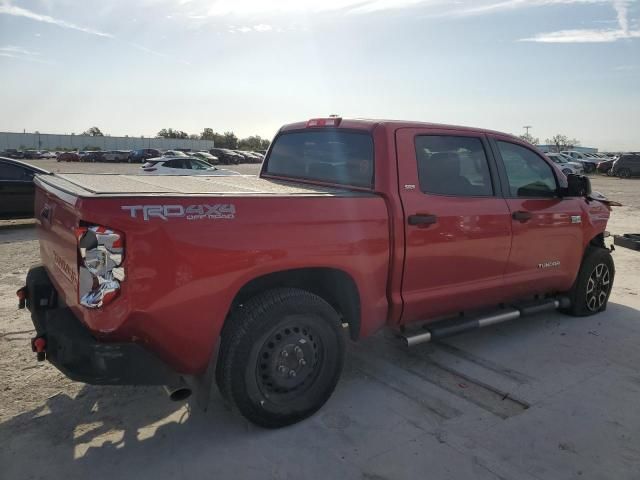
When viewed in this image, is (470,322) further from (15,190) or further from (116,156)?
(116,156)

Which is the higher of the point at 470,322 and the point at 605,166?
the point at 605,166

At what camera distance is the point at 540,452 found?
3.00 metres

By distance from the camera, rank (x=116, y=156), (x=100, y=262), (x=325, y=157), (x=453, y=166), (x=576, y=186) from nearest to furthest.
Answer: (x=100, y=262)
(x=453, y=166)
(x=325, y=157)
(x=576, y=186)
(x=116, y=156)

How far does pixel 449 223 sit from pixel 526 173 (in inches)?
51.9

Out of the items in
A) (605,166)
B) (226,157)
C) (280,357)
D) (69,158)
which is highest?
(605,166)

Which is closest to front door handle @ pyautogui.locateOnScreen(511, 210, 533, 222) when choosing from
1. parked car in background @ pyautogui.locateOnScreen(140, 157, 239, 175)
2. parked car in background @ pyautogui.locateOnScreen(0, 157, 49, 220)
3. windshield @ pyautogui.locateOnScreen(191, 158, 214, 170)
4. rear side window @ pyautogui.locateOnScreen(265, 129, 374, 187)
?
rear side window @ pyautogui.locateOnScreen(265, 129, 374, 187)

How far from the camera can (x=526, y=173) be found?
15.0 ft

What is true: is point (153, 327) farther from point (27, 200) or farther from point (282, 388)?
point (27, 200)

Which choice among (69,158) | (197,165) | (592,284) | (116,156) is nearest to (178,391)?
(592,284)

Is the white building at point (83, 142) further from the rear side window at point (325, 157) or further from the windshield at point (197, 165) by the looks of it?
the rear side window at point (325, 157)

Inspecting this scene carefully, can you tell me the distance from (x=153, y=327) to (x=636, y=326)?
4862mm

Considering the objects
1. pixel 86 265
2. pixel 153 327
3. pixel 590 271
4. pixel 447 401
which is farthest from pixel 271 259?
pixel 590 271

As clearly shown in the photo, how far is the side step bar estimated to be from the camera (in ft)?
12.5

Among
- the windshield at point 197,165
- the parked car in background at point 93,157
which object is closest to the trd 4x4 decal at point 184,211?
the windshield at point 197,165
